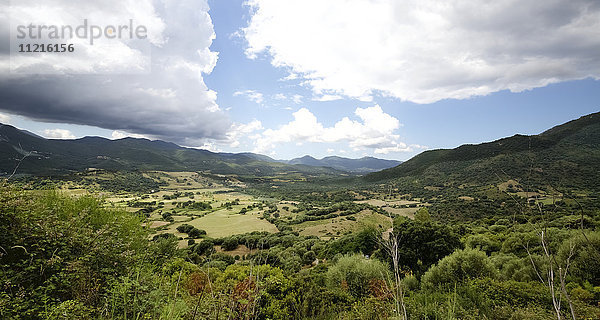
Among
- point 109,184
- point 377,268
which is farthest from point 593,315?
point 109,184

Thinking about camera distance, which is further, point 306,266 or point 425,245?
point 306,266

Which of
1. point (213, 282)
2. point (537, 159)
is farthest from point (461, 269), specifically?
point (537, 159)

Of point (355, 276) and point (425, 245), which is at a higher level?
point (355, 276)

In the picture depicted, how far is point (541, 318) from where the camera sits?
7.46 meters

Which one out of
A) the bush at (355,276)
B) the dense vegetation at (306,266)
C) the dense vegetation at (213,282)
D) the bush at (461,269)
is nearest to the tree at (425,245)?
the dense vegetation at (306,266)

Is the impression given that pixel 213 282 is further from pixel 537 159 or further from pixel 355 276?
pixel 537 159

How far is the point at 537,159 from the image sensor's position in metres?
61.3

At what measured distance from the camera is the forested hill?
6200 cm

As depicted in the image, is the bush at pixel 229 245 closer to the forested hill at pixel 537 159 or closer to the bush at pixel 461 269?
the bush at pixel 461 269

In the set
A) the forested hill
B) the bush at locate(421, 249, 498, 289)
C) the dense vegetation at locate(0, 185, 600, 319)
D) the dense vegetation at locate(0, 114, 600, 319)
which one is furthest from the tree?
the forested hill

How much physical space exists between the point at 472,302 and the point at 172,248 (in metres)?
23.2

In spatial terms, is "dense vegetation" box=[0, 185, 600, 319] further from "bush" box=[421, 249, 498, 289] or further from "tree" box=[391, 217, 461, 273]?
"tree" box=[391, 217, 461, 273]

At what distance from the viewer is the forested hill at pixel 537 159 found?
62.0 meters

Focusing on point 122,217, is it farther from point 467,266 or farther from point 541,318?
point 467,266
